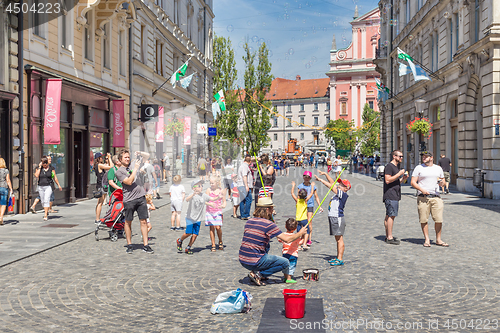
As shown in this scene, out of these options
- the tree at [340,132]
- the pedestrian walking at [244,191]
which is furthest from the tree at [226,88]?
the tree at [340,132]

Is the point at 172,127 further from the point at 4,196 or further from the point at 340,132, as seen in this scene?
the point at 340,132

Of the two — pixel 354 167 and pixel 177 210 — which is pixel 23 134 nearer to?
pixel 177 210

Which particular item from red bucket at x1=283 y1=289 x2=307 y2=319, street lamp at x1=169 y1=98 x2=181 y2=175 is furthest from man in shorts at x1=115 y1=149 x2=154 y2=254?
street lamp at x1=169 y1=98 x2=181 y2=175

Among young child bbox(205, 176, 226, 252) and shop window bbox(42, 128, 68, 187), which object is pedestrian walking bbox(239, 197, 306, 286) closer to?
young child bbox(205, 176, 226, 252)

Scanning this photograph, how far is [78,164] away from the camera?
19797 millimetres

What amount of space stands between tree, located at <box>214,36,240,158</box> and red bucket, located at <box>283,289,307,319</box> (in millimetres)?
Answer: 40744

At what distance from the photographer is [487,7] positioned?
819 inches

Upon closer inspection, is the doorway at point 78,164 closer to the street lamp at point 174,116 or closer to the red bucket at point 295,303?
the street lamp at point 174,116

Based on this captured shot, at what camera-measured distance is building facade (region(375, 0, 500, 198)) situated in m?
20.7

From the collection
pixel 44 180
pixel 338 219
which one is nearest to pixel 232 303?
pixel 338 219

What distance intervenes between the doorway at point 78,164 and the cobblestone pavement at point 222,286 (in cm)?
934

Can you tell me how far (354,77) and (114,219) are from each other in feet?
276

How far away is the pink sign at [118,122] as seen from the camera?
22.8 metres

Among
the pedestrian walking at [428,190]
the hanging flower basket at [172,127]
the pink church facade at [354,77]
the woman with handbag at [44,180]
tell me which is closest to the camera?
the pedestrian walking at [428,190]
